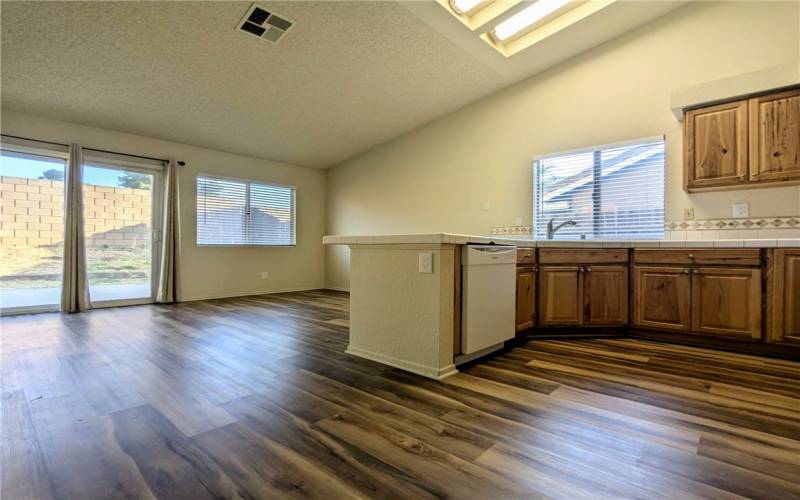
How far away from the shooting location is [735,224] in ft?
10.7

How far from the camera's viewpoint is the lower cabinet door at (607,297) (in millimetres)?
3287

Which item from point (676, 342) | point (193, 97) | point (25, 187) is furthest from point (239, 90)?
point (676, 342)

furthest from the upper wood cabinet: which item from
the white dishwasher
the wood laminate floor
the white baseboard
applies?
the white baseboard

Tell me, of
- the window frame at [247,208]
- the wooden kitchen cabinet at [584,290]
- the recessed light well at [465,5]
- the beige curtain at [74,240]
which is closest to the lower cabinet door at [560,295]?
the wooden kitchen cabinet at [584,290]

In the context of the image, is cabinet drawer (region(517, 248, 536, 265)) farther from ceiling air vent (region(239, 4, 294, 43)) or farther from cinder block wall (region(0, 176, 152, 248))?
cinder block wall (region(0, 176, 152, 248))

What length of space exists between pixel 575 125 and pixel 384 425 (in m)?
3.76

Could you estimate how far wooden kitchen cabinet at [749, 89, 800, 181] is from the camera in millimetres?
2877

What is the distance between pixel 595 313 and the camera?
3.30 m

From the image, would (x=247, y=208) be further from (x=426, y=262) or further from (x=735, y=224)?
(x=735, y=224)

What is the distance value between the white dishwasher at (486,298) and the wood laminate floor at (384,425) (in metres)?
0.16

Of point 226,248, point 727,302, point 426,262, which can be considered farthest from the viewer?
point 226,248

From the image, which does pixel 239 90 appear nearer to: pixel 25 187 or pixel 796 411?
pixel 25 187

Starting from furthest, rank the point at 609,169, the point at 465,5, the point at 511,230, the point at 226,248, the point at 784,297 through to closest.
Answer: the point at 226,248
the point at 511,230
the point at 609,169
the point at 465,5
the point at 784,297

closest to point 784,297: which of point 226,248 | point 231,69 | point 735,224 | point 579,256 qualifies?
point 735,224
